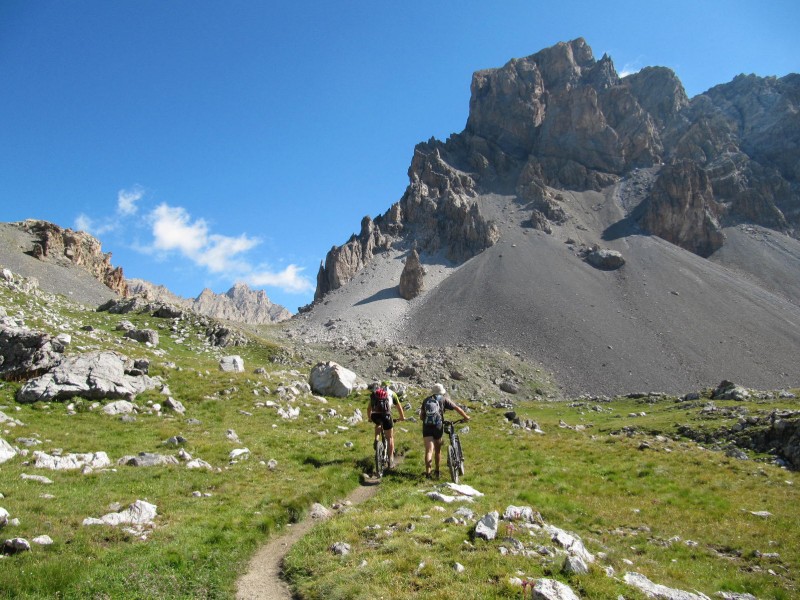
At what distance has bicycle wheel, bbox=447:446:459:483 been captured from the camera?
701 inches

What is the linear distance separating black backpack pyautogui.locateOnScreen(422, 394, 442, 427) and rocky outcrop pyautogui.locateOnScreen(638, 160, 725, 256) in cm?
18679

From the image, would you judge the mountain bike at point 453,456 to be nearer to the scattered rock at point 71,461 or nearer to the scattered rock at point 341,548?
the scattered rock at point 341,548

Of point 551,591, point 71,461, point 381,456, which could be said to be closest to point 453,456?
point 381,456

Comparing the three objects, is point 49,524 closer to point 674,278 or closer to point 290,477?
point 290,477

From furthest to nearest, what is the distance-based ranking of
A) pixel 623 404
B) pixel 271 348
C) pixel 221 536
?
pixel 623 404
pixel 271 348
pixel 221 536

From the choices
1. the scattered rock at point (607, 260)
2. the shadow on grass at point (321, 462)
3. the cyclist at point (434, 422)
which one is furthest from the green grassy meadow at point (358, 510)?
the scattered rock at point (607, 260)

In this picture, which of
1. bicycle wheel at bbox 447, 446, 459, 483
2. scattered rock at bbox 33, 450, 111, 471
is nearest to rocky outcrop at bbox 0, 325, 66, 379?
scattered rock at bbox 33, 450, 111, 471

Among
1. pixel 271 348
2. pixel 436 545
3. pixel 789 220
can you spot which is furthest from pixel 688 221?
pixel 436 545

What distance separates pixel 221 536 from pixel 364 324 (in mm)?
124068

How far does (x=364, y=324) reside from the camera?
135625mm

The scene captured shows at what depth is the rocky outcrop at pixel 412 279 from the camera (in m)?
150

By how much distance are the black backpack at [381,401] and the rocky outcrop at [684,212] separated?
18658cm

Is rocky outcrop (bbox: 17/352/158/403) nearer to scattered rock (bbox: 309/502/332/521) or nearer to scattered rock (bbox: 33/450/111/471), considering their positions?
scattered rock (bbox: 33/450/111/471)

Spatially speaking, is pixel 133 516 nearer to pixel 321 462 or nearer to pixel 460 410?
pixel 321 462
